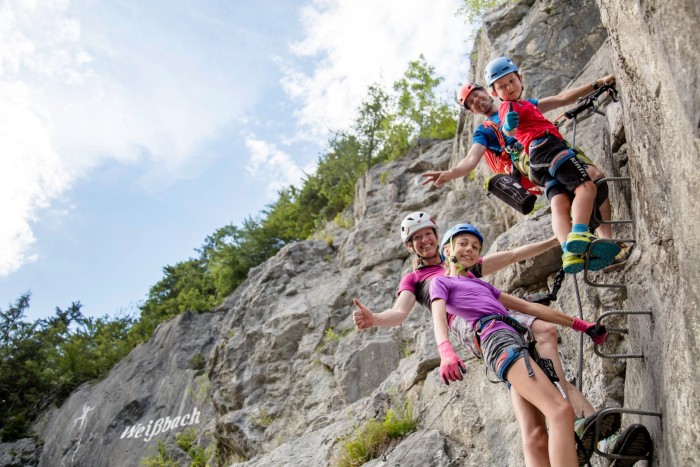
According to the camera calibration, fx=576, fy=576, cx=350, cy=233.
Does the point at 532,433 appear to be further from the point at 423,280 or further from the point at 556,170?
the point at 556,170

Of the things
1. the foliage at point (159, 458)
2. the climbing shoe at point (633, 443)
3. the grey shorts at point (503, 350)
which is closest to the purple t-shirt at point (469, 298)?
the grey shorts at point (503, 350)

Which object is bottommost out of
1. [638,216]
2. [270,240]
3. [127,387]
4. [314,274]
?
[638,216]

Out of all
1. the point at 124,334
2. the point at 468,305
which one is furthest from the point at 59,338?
the point at 468,305

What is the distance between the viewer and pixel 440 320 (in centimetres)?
472

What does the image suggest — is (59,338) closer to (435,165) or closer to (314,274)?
(314,274)

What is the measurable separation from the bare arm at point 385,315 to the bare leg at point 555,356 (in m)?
1.19

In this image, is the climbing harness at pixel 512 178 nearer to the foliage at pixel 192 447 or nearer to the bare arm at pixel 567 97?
the bare arm at pixel 567 97

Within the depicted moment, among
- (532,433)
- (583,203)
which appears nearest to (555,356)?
(532,433)

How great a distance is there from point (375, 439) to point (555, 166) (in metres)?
4.03

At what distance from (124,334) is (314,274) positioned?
17.5 metres

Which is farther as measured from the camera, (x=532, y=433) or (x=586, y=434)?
(x=532, y=433)

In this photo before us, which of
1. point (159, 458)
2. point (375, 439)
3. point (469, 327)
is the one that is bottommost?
point (375, 439)

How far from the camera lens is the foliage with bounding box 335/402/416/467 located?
23.6ft

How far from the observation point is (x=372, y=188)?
1991 centimetres
